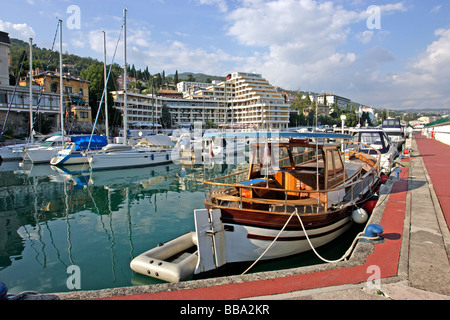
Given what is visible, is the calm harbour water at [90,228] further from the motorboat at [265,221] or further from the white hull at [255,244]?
the motorboat at [265,221]

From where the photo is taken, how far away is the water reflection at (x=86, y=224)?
704 cm

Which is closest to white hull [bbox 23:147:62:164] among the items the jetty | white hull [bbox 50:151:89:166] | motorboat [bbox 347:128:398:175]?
white hull [bbox 50:151:89:166]

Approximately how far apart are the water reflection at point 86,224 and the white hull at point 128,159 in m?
4.40

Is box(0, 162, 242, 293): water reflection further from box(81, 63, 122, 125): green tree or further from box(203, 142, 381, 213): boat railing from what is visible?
box(81, 63, 122, 125): green tree

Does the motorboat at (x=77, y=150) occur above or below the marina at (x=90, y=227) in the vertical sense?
above

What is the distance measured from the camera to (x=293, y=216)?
644 centimetres

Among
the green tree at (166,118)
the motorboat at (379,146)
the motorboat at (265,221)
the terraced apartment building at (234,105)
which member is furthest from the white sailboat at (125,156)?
the terraced apartment building at (234,105)

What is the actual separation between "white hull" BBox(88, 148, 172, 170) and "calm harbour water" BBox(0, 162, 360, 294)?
4814mm

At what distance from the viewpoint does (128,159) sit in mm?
27109

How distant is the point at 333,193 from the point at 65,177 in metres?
21.8

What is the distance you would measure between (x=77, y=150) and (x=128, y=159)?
621 cm

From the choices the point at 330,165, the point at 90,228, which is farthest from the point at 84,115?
the point at 330,165

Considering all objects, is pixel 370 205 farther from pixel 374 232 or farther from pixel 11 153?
pixel 11 153
